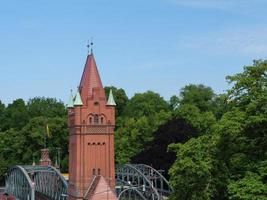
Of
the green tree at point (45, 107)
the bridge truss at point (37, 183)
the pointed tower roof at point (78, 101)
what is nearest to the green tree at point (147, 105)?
the green tree at point (45, 107)

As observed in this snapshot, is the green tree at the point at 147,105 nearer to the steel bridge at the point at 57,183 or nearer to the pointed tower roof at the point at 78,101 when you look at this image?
the steel bridge at the point at 57,183

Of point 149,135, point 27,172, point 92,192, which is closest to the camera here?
point 92,192

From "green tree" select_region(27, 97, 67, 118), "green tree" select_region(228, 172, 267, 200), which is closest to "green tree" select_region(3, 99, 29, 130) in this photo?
"green tree" select_region(27, 97, 67, 118)

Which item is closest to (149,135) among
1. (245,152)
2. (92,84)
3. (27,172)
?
(27,172)

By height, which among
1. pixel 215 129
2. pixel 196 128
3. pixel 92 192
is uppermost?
pixel 196 128

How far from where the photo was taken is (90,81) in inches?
2047

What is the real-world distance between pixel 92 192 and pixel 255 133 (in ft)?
66.4

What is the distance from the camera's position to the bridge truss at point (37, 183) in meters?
57.5

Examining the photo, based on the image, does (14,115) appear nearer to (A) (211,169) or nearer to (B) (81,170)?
(B) (81,170)

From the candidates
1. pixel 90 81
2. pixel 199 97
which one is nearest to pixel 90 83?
pixel 90 81

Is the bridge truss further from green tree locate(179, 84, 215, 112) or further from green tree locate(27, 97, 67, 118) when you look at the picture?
green tree locate(27, 97, 67, 118)

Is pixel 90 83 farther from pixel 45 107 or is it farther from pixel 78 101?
pixel 45 107

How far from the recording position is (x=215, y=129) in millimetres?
34719

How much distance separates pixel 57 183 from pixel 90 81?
1311 cm
